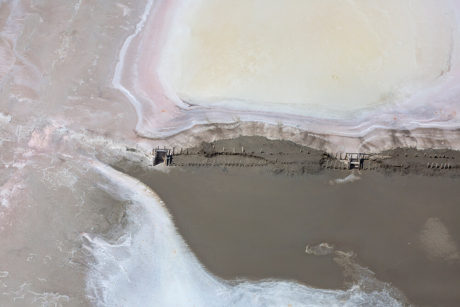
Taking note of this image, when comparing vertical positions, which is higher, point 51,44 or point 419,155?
point 51,44

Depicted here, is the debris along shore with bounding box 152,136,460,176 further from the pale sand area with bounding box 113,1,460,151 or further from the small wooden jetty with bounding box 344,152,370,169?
the pale sand area with bounding box 113,1,460,151

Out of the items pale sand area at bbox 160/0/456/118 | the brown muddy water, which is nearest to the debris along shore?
the brown muddy water

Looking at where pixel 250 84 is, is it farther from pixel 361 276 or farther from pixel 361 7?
pixel 361 276

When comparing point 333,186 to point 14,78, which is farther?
point 14,78

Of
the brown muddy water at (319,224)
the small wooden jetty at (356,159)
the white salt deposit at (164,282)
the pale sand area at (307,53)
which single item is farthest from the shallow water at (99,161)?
the pale sand area at (307,53)

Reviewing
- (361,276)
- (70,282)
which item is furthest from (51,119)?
(361,276)

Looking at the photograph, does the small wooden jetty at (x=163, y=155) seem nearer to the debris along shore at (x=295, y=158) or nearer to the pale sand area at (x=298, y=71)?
the debris along shore at (x=295, y=158)
